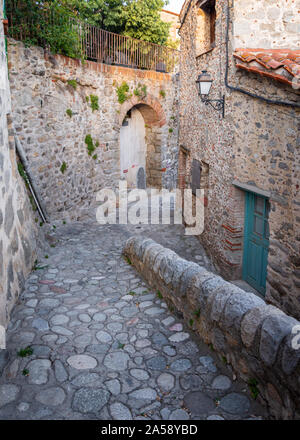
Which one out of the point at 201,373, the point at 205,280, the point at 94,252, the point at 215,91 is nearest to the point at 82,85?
the point at 215,91

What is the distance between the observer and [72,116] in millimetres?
8852

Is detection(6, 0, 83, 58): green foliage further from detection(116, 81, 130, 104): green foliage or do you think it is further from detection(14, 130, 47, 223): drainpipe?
detection(116, 81, 130, 104): green foliage

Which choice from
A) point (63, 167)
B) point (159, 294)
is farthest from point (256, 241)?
point (63, 167)

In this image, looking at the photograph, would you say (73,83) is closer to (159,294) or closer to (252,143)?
(252,143)

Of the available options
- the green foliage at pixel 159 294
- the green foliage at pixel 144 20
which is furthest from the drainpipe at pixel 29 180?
the green foliage at pixel 144 20

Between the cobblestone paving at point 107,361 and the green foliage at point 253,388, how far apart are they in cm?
5

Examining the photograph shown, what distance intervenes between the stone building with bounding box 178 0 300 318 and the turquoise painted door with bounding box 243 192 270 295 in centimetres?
2

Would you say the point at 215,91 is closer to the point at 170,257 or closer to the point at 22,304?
the point at 170,257

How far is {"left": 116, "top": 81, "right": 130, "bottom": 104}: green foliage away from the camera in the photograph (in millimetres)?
10789

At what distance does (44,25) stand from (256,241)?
5780 mm

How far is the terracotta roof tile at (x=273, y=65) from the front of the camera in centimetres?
426

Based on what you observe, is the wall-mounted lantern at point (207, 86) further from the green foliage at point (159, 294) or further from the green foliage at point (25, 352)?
the green foliage at point (25, 352)

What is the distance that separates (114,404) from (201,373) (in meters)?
0.74

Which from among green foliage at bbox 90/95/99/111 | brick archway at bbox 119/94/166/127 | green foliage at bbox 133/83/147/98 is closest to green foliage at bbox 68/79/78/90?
green foliage at bbox 90/95/99/111
